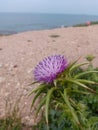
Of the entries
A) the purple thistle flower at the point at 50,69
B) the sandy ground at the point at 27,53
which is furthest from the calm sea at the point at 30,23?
the purple thistle flower at the point at 50,69

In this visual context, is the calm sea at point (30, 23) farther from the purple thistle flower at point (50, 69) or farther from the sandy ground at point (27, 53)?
the purple thistle flower at point (50, 69)

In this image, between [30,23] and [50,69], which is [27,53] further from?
[30,23]

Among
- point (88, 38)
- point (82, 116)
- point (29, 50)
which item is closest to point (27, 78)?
point (29, 50)

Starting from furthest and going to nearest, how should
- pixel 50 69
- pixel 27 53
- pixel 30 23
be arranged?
pixel 30 23
pixel 27 53
pixel 50 69

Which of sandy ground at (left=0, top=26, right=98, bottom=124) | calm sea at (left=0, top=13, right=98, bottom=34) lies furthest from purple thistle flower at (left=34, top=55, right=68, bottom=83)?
calm sea at (left=0, top=13, right=98, bottom=34)

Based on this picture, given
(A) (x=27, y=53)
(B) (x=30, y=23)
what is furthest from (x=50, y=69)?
(B) (x=30, y=23)
